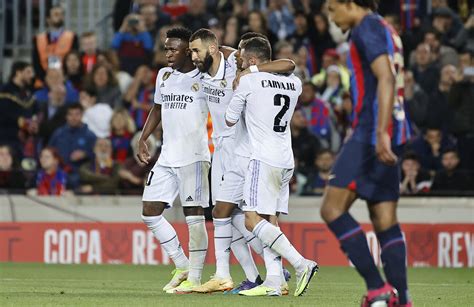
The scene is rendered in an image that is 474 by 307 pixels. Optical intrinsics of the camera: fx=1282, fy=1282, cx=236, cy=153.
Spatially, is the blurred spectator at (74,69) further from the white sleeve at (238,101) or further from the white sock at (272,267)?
the white sock at (272,267)

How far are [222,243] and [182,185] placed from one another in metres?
0.77

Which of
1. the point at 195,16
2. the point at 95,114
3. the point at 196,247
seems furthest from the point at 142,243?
the point at 196,247

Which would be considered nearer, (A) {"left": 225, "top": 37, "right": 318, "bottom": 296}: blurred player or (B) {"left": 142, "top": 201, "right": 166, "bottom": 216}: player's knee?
(A) {"left": 225, "top": 37, "right": 318, "bottom": 296}: blurred player

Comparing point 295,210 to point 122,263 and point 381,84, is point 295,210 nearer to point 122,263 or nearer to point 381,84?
point 122,263

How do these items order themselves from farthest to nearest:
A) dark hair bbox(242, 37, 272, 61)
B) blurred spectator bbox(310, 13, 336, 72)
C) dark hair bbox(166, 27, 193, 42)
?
blurred spectator bbox(310, 13, 336, 72), dark hair bbox(166, 27, 193, 42), dark hair bbox(242, 37, 272, 61)

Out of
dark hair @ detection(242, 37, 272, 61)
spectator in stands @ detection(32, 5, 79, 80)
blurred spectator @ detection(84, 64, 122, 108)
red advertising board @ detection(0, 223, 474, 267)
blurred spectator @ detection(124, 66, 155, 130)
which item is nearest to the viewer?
dark hair @ detection(242, 37, 272, 61)

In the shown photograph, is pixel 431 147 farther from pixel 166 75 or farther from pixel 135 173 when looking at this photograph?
pixel 166 75

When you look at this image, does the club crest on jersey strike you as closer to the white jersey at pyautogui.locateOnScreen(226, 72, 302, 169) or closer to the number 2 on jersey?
the white jersey at pyautogui.locateOnScreen(226, 72, 302, 169)

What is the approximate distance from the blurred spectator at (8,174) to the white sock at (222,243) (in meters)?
7.72

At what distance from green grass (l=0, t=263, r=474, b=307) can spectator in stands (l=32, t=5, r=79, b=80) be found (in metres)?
4.67

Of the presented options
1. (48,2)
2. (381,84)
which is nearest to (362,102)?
(381,84)

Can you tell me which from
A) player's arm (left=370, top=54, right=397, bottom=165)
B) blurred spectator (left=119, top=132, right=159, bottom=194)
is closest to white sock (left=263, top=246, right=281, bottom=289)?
player's arm (left=370, top=54, right=397, bottom=165)

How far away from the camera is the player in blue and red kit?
8203 mm

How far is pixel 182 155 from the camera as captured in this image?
479 inches
